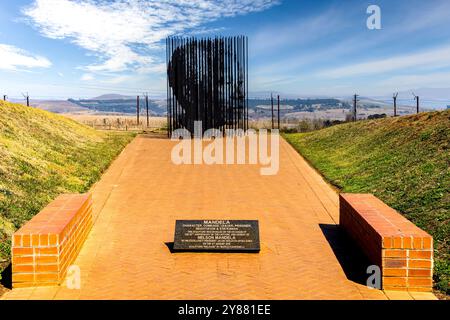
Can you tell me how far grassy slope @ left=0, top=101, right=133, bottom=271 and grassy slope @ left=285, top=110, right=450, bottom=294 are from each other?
764 centimetres

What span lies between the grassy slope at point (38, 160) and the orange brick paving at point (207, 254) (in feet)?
3.82

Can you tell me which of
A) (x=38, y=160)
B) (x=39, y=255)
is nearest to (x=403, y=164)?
(x=39, y=255)

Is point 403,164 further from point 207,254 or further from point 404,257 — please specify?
point 207,254

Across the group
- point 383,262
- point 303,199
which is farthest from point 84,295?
point 303,199

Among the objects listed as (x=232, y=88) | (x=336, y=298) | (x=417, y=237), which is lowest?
(x=336, y=298)

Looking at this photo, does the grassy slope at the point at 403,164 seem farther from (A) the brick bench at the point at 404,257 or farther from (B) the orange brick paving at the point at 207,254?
(B) the orange brick paving at the point at 207,254

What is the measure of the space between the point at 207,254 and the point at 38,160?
885cm

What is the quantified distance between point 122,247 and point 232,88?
20646mm

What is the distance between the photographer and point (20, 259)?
19.0 feet

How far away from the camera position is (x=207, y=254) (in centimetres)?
726

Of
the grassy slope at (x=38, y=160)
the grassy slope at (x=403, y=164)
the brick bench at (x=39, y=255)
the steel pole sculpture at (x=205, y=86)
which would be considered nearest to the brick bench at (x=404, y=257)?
the grassy slope at (x=403, y=164)

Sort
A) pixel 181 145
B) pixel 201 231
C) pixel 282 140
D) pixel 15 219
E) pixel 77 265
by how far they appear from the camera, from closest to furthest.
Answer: pixel 77 265 → pixel 201 231 → pixel 15 219 → pixel 181 145 → pixel 282 140
